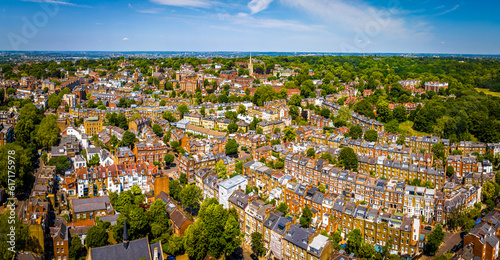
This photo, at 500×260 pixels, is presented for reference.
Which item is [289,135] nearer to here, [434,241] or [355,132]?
[355,132]

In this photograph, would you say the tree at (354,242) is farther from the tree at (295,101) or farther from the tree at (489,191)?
the tree at (295,101)

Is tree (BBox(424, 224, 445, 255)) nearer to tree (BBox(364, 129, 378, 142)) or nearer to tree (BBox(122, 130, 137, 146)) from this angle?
tree (BBox(364, 129, 378, 142))

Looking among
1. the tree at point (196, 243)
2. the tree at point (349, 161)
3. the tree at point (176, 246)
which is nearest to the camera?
the tree at point (196, 243)

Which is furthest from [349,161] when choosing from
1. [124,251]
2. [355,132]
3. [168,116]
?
[168,116]

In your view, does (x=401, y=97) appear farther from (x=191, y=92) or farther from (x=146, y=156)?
(x=146, y=156)

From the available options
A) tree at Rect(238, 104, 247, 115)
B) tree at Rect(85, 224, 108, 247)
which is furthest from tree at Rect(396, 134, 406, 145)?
tree at Rect(85, 224, 108, 247)

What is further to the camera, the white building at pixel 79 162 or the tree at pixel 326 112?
the tree at pixel 326 112

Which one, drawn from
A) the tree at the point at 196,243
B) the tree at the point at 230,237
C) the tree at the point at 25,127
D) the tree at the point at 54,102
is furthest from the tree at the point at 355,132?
the tree at the point at 54,102
